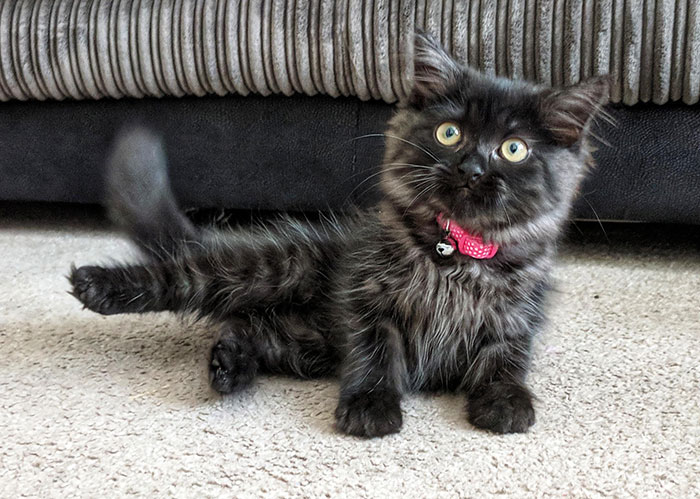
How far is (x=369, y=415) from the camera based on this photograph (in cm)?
107

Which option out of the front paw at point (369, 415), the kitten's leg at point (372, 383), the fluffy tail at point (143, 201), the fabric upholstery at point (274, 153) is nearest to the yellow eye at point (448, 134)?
the kitten's leg at point (372, 383)

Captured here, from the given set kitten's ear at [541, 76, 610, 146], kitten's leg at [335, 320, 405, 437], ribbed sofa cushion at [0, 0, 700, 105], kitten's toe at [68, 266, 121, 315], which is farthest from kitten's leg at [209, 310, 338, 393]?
ribbed sofa cushion at [0, 0, 700, 105]

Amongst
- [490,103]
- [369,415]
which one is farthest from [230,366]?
[490,103]

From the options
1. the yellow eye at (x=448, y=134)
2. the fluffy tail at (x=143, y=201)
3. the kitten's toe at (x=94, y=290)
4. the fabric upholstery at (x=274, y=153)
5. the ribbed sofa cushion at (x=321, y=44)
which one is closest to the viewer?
the yellow eye at (x=448, y=134)

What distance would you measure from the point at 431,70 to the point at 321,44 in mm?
601

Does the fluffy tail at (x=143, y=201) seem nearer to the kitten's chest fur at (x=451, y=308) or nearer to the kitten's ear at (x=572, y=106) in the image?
the kitten's chest fur at (x=451, y=308)

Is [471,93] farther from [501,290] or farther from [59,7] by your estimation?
[59,7]

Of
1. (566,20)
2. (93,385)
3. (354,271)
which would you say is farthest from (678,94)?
(93,385)

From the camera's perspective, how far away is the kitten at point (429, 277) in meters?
1.13

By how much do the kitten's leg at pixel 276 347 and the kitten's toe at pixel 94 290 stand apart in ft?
0.69

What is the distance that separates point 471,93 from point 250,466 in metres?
0.69

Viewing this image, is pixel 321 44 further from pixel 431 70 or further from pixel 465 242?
pixel 465 242

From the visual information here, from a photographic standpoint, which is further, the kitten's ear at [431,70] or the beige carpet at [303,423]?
the kitten's ear at [431,70]

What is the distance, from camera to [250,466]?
979 mm
